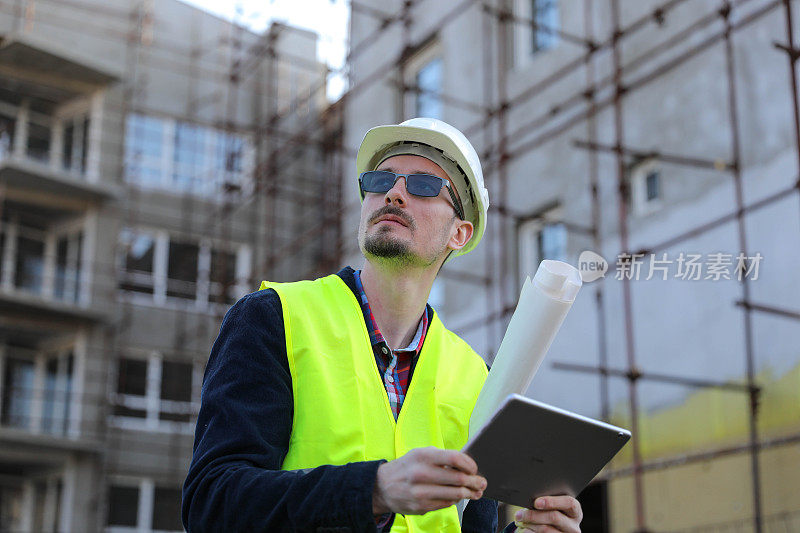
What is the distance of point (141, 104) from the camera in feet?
65.4

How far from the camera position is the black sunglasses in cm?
303

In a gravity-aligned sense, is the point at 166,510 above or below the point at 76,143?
below

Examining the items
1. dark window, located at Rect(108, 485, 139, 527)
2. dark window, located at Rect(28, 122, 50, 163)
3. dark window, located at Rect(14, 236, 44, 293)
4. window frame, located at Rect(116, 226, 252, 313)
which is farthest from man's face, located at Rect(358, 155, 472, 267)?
dark window, located at Rect(28, 122, 50, 163)

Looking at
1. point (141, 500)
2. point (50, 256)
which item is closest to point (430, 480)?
point (141, 500)

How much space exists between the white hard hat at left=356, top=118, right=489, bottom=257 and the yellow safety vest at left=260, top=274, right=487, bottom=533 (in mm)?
449

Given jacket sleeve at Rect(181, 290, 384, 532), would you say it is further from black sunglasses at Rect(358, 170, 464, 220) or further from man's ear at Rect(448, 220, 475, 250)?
man's ear at Rect(448, 220, 475, 250)

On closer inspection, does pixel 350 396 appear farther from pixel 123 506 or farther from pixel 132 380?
pixel 132 380

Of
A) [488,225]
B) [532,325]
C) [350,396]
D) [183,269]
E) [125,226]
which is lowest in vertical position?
[350,396]

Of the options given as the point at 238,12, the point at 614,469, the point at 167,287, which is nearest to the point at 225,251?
the point at 167,287

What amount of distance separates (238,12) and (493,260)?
881 cm

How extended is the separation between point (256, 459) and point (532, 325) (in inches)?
26.7

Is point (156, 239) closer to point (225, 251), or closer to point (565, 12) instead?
point (225, 251)

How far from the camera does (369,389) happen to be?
2723 millimetres

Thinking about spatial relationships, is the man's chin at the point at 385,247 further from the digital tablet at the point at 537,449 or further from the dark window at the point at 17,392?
the dark window at the point at 17,392
